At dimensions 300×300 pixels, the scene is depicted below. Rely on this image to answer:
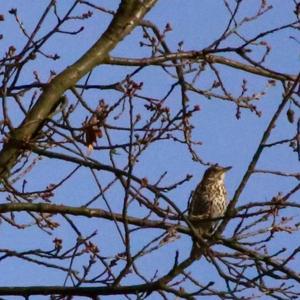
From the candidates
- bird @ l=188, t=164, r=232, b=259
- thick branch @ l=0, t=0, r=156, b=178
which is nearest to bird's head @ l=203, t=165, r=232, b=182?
bird @ l=188, t=164, r=232, b=259

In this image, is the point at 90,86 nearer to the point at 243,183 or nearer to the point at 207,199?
the point at 243,183

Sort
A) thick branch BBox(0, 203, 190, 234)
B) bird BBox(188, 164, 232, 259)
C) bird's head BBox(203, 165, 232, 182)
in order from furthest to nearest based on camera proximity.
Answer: bird's head BBox(203, 165, 232, 182) < bird BBox(188, 164, 232, 259) < thick branch BBox(0, 203, 190, 234)

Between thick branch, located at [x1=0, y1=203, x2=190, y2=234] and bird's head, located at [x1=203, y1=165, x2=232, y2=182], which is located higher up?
bird's head, located at [x1=203, y1=165, x2=232, y2=182]


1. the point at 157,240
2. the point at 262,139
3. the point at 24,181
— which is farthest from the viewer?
the point at 24,181

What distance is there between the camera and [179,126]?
685cm

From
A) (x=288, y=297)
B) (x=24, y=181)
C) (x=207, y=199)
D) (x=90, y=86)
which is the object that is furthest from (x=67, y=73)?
(x=207, y=199)

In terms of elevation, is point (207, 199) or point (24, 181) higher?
point (207, 199)

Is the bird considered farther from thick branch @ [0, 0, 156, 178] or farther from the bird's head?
thick branch @ [0, 0, 156, 178]

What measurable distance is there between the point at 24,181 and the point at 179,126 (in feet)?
3.66

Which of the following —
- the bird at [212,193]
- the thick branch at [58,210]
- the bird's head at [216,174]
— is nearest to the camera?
the thick branch at [58,210]

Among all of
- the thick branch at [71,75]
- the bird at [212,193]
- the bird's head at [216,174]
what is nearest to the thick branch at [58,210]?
the thick branch at [71,75]

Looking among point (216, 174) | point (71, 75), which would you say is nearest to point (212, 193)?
point (216, 174)

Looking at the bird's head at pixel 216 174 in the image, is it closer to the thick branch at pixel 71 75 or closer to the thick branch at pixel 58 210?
the thick branch at pixel 71 75

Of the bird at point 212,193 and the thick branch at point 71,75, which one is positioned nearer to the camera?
the thick branch at point 71,75
